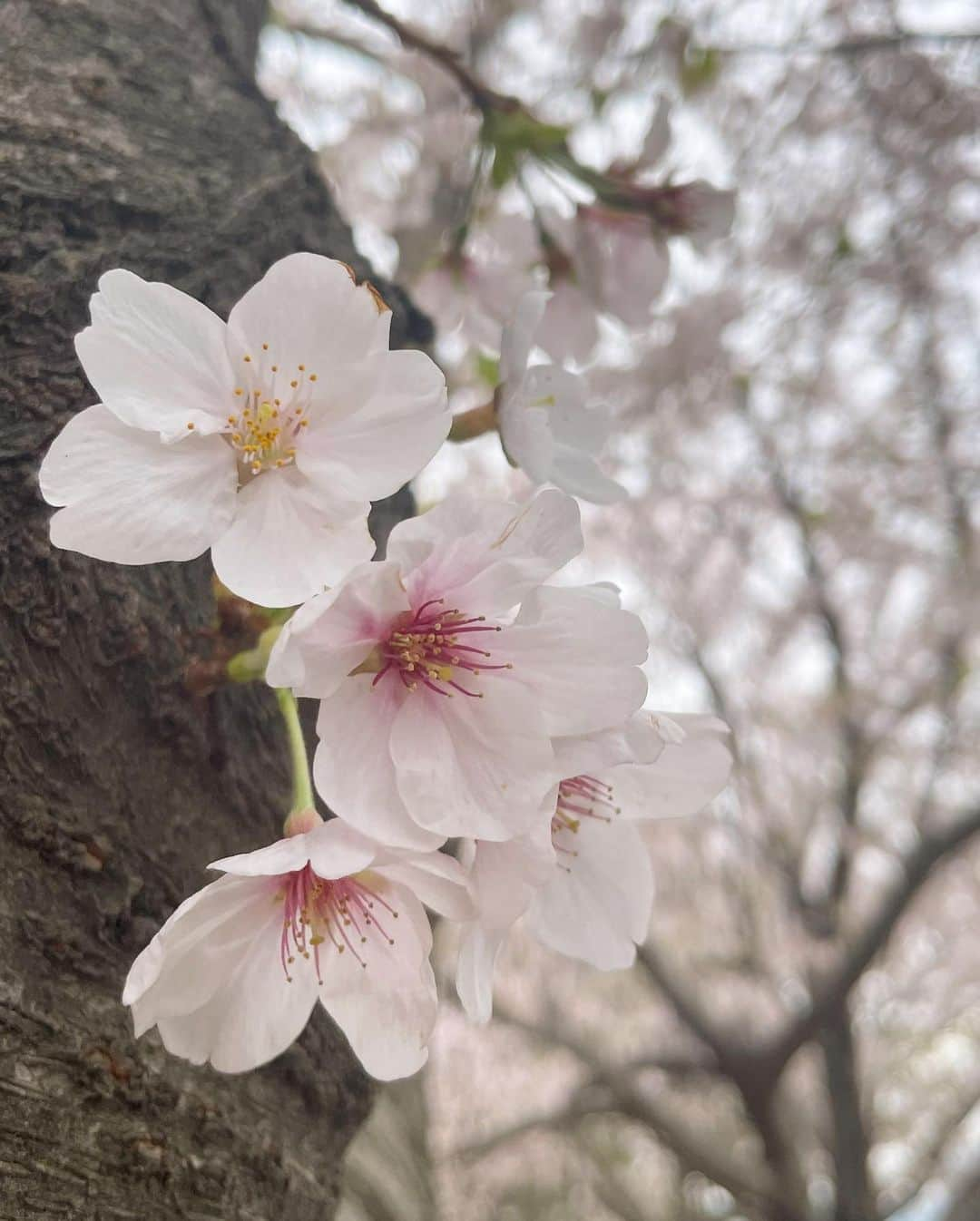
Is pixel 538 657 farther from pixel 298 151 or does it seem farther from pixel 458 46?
pixel 458 46

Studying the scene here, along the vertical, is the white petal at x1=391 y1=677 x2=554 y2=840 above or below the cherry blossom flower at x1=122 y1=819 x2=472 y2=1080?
above

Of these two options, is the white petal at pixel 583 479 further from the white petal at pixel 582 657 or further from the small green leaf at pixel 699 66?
the small green leaf at pixel 699 66

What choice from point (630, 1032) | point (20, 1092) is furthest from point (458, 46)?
point (630, 1032)

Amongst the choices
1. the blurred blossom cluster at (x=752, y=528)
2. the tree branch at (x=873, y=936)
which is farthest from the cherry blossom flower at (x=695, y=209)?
the tree branch at (x=873, y=936)

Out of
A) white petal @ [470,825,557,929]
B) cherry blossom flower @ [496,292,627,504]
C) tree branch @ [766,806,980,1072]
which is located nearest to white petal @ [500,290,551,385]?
cherry blossom flower @ [496,292,627,504]

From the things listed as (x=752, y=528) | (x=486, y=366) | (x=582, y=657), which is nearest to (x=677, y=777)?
(x=582, y=657)

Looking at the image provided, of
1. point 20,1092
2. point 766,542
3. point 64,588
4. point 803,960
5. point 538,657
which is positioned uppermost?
point 538,657

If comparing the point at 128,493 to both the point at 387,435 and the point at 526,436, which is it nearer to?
the point at 387,435

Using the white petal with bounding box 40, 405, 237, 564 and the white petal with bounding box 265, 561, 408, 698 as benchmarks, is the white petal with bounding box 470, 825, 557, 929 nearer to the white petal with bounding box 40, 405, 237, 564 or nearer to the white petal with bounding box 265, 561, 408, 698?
the white petal with bounding box 265, 561, 408, 698
